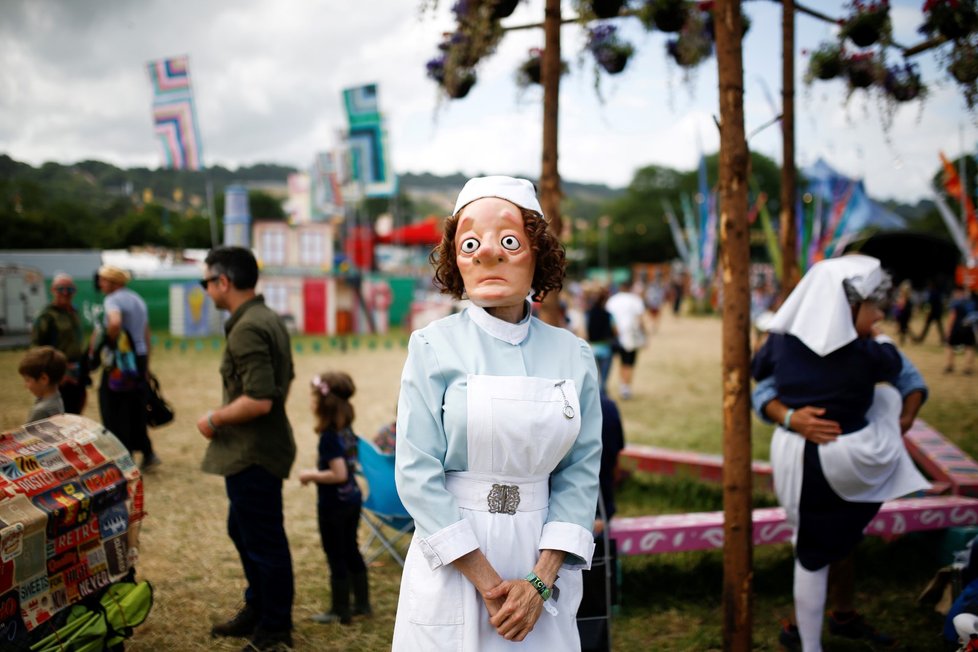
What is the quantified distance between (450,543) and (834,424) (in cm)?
215

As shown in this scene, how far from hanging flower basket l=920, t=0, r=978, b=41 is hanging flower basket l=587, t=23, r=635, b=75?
1904 millimetres

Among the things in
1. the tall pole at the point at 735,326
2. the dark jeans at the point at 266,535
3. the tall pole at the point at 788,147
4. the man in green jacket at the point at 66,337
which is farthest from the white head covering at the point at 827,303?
the man in green jacket at the point at 66,337

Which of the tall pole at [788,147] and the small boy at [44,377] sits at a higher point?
the tall pole at [788,147]

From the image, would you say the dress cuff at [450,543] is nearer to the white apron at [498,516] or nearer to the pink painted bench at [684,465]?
the white apron at [498,516]

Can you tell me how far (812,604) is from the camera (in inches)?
119

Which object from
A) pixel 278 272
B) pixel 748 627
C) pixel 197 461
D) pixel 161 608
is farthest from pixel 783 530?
Result: pixel 278 272

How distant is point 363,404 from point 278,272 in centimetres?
1281

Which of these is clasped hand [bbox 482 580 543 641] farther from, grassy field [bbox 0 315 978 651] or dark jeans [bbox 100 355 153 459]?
dark jeans [bbox 100 355 153 459]

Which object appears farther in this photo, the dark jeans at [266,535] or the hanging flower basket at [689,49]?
the hanging flower basket at [689,49]

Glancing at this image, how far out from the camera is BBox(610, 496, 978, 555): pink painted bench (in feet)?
12.0

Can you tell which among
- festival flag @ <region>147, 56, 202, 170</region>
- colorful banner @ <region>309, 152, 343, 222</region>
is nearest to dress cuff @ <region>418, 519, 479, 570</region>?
festival flag @ <region>147, 56, 202, 170</region>

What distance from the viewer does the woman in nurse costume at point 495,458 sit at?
5.53 feet

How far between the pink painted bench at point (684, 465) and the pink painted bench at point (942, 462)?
1160 millimetres

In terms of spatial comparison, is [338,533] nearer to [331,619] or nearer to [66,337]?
[331,619]
